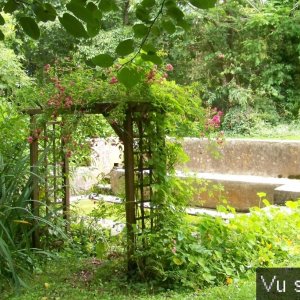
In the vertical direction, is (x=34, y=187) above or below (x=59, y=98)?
below

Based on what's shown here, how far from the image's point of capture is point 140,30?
1.20m

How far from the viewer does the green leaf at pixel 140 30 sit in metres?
1.20

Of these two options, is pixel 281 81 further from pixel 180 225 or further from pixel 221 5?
pixel 180 225

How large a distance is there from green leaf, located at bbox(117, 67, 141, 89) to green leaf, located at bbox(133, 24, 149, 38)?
0.09 meters

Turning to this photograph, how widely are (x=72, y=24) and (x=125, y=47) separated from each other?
0.12 m

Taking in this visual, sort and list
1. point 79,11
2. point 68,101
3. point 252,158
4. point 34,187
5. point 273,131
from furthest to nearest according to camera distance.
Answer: point 273,131, point 252,158, point 34,187, point 68,101, point 79,11

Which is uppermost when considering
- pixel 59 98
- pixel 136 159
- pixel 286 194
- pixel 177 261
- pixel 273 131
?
pixel 59 98

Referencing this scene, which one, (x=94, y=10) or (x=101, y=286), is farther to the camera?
(x=101, y=286)

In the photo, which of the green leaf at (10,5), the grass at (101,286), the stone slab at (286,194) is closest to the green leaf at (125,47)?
the green leaf at (10,5)

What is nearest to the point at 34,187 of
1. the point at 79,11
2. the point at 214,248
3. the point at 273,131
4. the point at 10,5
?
the point at 214,248

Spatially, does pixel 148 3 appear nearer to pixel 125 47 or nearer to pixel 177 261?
pixel 125 47

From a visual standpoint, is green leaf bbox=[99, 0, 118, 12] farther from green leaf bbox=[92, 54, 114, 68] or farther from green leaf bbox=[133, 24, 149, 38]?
green leaf bbox=[92, 54, 114, 68]

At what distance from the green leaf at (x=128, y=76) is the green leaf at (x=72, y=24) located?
0.12 m

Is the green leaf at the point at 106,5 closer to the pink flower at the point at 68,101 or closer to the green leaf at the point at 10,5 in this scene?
the green leaf at the point at 10,5
